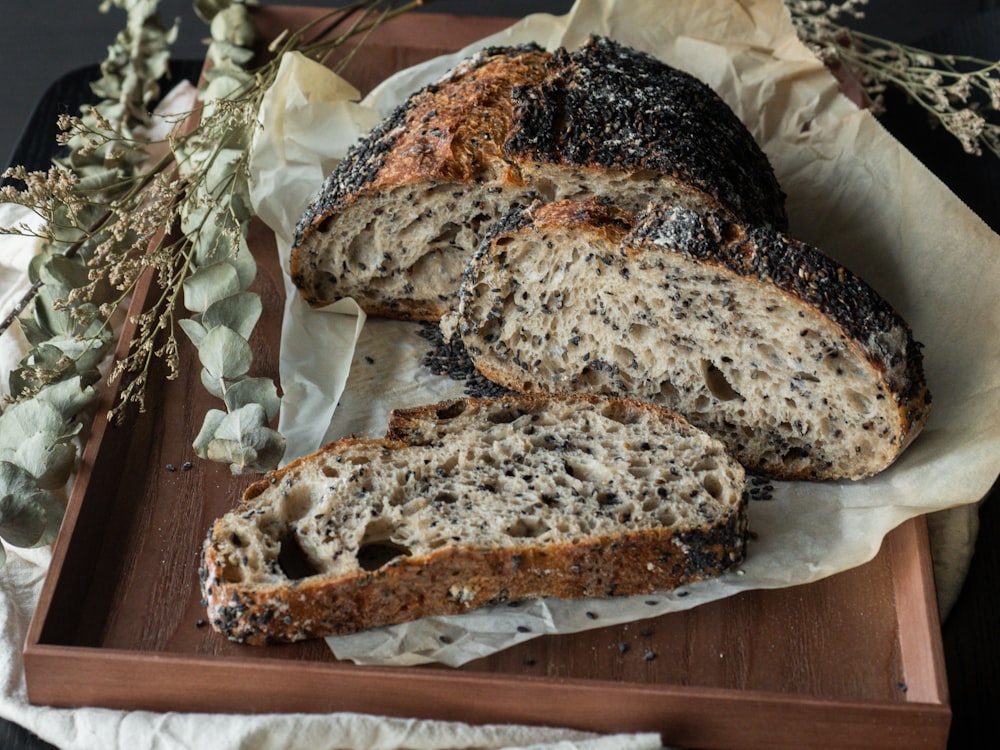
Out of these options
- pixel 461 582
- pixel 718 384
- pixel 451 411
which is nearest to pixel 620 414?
pixel 718 384

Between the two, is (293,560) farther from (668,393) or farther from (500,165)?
(500,165)

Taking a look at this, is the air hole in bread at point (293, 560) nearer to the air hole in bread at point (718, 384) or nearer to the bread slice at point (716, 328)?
the bread slice at point (716, 328)

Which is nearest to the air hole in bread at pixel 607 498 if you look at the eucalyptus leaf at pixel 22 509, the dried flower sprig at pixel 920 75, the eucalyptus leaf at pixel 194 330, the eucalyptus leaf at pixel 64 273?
the eucalyptus leaf at pixel 194 330

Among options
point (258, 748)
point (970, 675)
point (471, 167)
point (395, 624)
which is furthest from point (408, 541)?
point (970, 675)

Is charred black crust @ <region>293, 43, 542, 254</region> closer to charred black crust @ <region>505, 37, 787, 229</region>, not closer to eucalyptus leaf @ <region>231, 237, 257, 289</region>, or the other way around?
eucalyptus leaf @ <region>231, 237, 257, 289</region>

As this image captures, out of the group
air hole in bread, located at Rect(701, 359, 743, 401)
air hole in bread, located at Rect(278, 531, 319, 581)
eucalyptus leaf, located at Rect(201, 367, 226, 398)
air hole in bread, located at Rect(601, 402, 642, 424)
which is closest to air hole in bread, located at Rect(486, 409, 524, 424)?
air hole in bread, located at Rect(601, 402, 642, 424)

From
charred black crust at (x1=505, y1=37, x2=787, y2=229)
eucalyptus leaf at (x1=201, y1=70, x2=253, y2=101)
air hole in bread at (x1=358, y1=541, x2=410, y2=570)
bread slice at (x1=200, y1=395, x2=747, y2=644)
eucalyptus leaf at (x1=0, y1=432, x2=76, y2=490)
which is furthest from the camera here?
eucalyptus leaf at (x1=201, y1=70, x2=253, y2=101)
